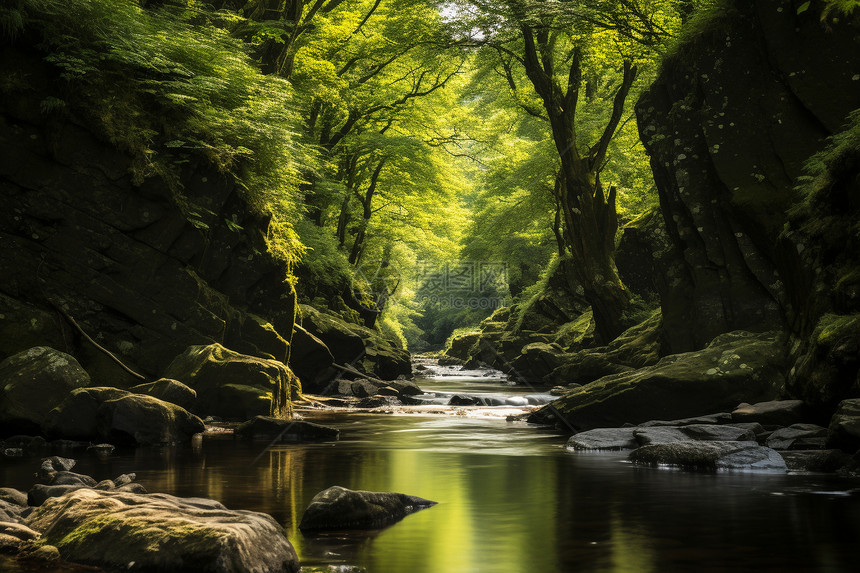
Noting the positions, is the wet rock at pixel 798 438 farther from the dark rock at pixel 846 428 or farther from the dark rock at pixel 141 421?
the dark rock at pixel 141 421

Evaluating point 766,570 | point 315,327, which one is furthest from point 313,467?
point 315,327

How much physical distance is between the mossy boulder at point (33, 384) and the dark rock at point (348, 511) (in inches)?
230

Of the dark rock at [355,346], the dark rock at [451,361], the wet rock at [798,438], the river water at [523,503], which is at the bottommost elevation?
the river water at [523,503]

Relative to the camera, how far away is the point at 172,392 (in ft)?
36.1

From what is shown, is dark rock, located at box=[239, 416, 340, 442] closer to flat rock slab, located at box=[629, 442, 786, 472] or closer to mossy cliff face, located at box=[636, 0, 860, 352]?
flat rock slab, located at box=[629, 442, 786, 472]

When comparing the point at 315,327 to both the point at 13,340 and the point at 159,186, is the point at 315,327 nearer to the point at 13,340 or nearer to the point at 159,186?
the point at 159,186

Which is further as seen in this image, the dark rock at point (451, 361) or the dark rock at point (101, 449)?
the dark rock at point (451, 361)

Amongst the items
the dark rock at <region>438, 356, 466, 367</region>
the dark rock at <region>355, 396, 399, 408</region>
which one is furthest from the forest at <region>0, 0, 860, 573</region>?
the dark rock at <region>438, 356, 466, 367</region>

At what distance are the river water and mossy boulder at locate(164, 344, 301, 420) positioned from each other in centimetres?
131

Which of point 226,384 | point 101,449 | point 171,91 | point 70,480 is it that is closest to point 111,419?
point 101,449

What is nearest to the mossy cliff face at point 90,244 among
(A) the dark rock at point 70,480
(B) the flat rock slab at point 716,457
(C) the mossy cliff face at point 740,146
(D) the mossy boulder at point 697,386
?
(A) the dark rock at point 70,480

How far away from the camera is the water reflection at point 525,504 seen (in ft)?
15.0

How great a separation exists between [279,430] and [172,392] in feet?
5.60

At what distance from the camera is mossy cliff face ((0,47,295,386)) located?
11531mm
